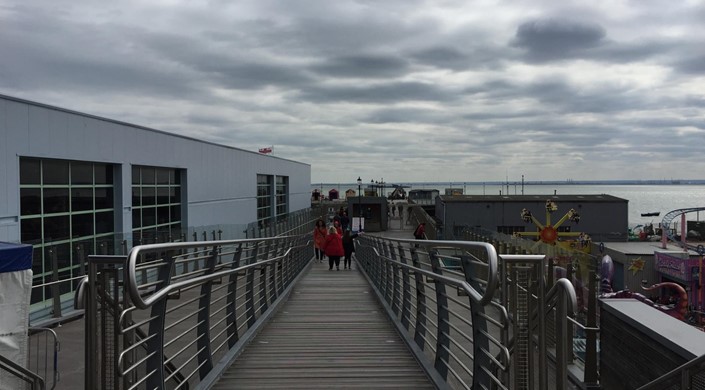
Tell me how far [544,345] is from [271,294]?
21.5 ft

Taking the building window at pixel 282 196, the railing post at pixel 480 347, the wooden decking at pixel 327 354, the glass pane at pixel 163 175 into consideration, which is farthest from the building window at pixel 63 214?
the building window at pixel 282 196

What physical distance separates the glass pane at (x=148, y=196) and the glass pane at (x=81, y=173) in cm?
335

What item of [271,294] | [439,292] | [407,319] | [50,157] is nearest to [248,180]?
[50,157]

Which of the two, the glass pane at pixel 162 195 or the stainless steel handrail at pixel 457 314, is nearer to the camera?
the stainless steel handrail at pixel 457 314

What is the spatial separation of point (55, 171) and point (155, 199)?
19.8 feet

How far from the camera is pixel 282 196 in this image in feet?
139

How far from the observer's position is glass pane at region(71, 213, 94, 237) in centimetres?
1540

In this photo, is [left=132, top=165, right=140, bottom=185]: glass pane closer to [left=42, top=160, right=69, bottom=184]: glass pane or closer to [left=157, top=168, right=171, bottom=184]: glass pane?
[left=157, top=168, right=171, bottom=184]: glass pane

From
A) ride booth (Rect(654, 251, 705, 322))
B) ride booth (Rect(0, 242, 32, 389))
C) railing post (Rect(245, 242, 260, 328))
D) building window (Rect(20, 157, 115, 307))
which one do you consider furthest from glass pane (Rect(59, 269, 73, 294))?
ride booth (Rect(654, 251, 705, 322))

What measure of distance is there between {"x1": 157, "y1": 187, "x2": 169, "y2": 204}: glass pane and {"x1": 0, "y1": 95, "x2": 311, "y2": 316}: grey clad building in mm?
36

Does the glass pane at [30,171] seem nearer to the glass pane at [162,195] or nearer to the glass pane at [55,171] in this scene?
the glass pane at [55,171]

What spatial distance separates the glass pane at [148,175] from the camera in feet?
64.9

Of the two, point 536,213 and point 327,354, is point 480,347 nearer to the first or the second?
point 327,354

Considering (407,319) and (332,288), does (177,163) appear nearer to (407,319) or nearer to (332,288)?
(332,288)
